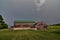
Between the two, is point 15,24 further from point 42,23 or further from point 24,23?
point 42,23

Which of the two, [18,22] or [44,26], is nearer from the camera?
[44,26]

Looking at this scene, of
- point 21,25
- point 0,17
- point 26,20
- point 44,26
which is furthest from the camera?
point 26,20

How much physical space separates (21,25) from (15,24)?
2.50 m

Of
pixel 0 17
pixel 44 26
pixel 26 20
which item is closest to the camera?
pixel 44 26

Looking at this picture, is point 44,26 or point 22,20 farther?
point 22,20

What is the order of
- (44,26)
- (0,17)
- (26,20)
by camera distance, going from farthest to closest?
1. (26,20)
2. (0,17)
3. (44,26)

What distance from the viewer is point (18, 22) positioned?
76875mm

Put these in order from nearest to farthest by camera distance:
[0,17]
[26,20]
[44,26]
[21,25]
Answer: [44,26] < [0,17] < [21,25] < [26,20]

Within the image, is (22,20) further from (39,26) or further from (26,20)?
(39,26)

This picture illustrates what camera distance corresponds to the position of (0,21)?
211ft

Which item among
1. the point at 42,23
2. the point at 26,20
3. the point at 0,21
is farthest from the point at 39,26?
the point at 26,20

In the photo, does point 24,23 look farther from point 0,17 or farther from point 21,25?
point 0,17

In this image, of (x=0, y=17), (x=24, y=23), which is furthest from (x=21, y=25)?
(x=0, y=17)

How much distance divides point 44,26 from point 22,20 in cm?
2148
